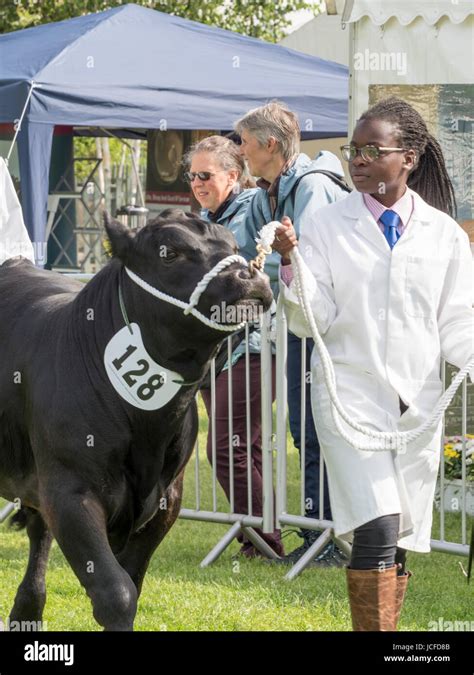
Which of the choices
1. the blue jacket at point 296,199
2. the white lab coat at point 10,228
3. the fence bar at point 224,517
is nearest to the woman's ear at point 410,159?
the blue jacket at point 296,199

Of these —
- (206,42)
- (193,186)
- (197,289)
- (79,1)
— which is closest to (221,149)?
(193,186)

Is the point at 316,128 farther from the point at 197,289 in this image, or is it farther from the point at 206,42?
the point at 197,289

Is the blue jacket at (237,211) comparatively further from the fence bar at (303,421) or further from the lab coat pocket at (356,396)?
the lab coat pocket at (356,396)

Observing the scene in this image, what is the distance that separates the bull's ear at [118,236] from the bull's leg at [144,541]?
849 mm

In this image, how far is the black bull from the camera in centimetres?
370

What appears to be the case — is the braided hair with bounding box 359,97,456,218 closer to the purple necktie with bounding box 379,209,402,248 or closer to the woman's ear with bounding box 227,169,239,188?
the purple necktie with bounding box 379,209,402,248

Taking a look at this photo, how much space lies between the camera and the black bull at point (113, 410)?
370 cm

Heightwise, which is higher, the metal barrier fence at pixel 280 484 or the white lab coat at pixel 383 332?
the white lab coat at pixel 383 332

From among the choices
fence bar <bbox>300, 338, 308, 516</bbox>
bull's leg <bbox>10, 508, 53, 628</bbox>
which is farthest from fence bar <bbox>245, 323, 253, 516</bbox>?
bull's leg <bbox>10, 508, 53, 628</bbox>

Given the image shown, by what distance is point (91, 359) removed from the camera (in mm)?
3955

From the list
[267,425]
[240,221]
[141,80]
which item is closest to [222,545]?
[267,425]

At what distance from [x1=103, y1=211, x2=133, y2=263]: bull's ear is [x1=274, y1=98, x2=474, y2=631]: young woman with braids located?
506mm

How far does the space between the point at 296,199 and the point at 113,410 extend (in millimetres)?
2312

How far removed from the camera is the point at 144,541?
4.21 metres
